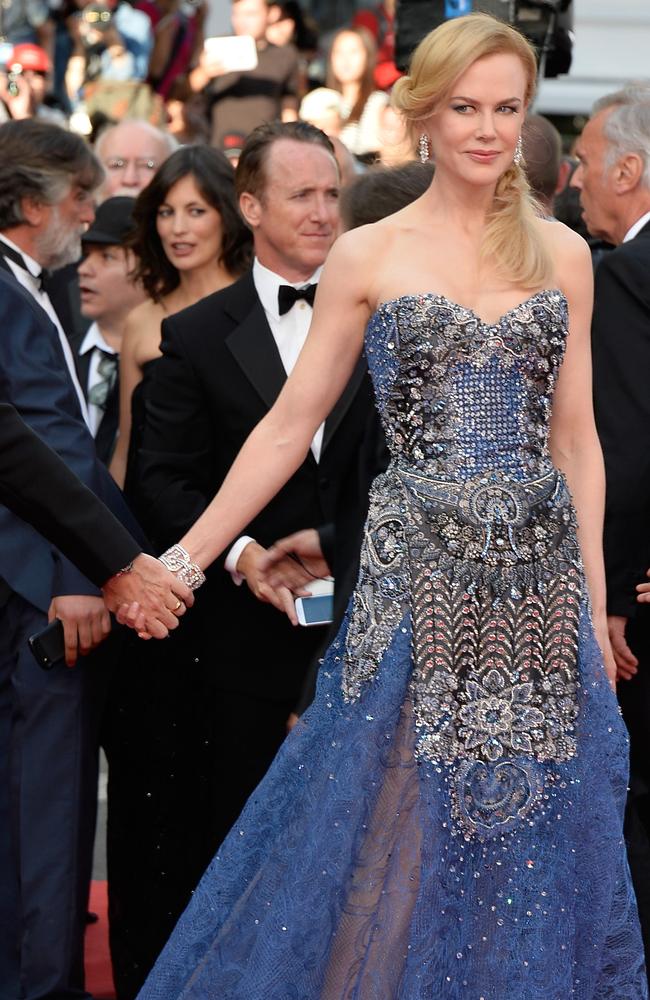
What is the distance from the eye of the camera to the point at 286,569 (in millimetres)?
4629

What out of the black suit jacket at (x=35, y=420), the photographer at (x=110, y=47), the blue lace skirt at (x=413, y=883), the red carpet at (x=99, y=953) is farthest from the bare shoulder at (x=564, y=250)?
the photographer at (x=110, y=47)

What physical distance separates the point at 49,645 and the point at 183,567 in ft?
1.73

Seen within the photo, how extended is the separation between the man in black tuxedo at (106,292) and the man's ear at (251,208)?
1.37m

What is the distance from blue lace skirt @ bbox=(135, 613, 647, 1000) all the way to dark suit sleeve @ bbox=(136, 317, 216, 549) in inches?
48.7

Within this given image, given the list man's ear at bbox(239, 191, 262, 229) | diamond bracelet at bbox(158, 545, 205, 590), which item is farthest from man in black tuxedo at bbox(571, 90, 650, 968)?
diamond bracelet at bbox(158, 545, 205, 590)

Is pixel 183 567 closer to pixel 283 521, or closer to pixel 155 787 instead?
pixel 283 521

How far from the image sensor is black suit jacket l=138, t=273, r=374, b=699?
4781 millimetres

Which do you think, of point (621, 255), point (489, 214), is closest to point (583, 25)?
point (621, 255)

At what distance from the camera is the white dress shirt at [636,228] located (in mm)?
5016

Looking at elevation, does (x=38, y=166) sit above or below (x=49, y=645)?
above

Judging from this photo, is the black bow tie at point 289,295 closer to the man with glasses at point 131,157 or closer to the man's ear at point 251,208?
the man's ear at point 251,208

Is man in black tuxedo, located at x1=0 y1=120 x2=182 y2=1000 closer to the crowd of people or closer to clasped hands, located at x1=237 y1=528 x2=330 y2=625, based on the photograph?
the crowd of people

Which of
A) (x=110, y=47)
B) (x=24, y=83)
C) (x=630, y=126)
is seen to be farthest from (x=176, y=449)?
(x=110, y=47)

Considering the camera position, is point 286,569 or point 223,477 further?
point 223,477
